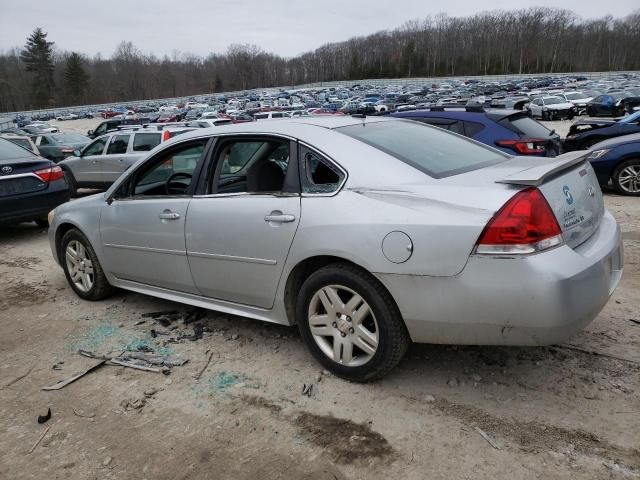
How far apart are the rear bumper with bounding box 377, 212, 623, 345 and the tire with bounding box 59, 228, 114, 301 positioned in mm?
3033

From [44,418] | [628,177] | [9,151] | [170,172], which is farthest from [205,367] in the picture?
[628,177]

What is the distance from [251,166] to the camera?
3.61m

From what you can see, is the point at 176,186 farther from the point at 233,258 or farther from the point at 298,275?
the point at 298,275

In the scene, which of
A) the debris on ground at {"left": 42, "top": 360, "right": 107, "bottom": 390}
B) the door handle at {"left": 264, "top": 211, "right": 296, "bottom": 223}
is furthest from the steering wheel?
the debris on ground at {"left": 42, "top": 360, "right": 107, "bottom": 390}

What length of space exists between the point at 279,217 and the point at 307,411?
1139 millimetres

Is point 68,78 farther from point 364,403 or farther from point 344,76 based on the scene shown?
point 364,403

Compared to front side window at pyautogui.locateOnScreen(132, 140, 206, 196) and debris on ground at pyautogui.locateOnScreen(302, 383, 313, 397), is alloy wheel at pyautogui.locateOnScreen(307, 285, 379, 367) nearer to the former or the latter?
debris on ground at pyautogui.locateOnScreen(302, 383, 313, 397)

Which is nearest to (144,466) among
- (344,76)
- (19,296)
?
(19,296)

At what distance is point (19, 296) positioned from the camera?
535 centimetres

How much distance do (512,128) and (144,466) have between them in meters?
6.31

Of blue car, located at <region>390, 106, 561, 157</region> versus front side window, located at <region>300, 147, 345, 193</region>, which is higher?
front side window, located at <region>300, 147, 345, 193</region>

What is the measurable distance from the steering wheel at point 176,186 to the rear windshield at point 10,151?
4.67 meters

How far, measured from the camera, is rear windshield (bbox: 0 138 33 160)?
773 cm

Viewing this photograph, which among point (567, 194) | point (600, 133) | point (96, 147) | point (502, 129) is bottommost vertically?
point (96, 147)
